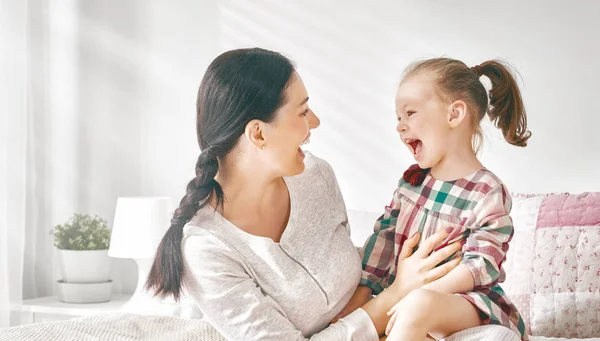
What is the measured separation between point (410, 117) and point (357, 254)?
34cm

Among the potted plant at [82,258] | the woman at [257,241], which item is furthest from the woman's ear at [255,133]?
the potted plant at [82,258]

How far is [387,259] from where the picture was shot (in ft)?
6.01

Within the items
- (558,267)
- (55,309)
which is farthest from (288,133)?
(55,309)

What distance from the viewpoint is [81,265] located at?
139 inches

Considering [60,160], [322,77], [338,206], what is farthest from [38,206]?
[338,206]

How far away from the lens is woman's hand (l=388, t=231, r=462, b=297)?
161 centimetres

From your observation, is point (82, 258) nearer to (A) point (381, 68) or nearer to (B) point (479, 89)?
(A) point (381, 68)

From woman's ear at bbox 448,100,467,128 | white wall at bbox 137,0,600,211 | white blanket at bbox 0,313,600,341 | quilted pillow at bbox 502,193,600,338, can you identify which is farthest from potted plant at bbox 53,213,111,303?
woman's ear at bbox 448,100,467,128

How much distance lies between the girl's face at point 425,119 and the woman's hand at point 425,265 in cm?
19

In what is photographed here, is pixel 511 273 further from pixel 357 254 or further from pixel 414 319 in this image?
pixel 414 319

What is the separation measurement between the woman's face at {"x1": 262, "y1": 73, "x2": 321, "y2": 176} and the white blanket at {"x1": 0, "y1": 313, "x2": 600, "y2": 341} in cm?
42

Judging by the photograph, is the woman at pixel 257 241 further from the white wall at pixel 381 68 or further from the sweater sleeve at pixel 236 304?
the white wall at pixel 381 68

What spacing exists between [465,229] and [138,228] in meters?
1.93

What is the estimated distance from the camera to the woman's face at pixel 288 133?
5.39 feet
